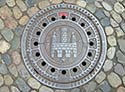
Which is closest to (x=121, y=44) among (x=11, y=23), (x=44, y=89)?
(x=44, y=89)

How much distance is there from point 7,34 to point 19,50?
20 cm

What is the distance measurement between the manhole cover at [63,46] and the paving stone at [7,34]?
12 centimetres

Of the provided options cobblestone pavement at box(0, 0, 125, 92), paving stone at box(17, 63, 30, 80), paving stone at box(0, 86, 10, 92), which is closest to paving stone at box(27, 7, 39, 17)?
cobblestone pavement at box(0, 0, 125, 92)

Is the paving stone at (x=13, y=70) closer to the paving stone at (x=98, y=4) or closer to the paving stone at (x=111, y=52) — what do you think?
the paving stone at (x=111, y=52)

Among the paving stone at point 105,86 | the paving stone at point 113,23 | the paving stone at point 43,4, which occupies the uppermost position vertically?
the paving stone at point 43,4

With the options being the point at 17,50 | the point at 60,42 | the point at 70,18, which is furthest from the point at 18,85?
the point at 70,18

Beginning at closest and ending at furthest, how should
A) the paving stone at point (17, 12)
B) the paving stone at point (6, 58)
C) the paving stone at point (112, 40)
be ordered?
the paving stone at point (6, 58)
the paving stone at point (112, 40)
the paving stone at point (17, 12)

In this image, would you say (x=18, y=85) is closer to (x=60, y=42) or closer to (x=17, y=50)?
(x=17, y=50)

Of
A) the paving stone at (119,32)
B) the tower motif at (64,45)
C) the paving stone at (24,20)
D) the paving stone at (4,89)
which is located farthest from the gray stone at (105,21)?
the paving stone at (4,89)

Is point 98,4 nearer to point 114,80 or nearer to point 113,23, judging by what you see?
point 113,23

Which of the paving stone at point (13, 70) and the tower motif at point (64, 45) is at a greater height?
the tower motif at point (64, 45)

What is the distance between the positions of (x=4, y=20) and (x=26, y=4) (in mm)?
277

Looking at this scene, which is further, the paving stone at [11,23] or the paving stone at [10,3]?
the paving stone at [10,3]

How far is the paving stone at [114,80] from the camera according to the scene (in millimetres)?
3340
